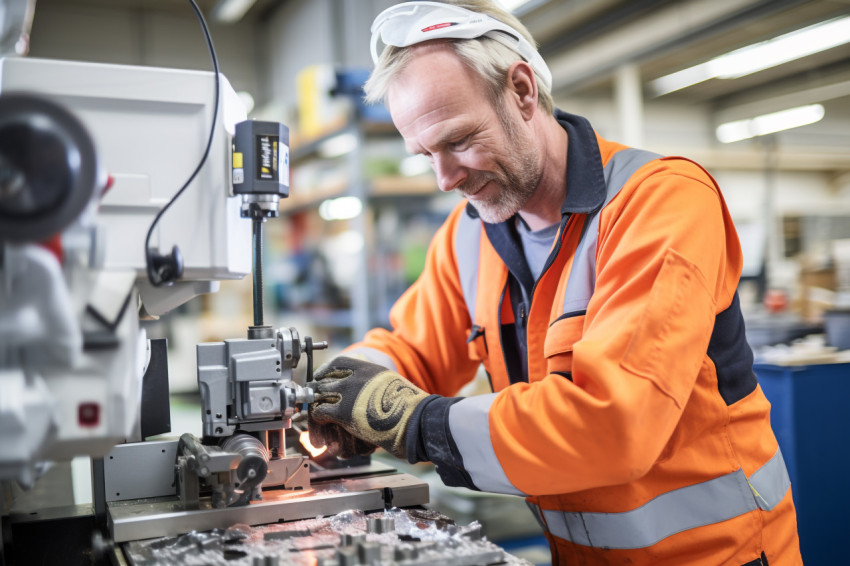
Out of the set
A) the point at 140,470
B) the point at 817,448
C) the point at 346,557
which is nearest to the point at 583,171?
the point at 346,557

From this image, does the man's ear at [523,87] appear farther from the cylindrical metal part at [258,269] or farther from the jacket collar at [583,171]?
the cylindrical metal part at [258,269]

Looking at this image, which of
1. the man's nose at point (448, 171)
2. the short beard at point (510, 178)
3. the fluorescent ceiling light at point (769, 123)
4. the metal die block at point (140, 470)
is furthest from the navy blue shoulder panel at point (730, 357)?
the fluorescent ceiling light at point (769, 123)

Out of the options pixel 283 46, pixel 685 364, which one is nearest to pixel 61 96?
pixel 685 364

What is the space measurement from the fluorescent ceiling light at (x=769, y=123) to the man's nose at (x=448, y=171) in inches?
240

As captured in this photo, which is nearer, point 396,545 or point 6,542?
point 396,545

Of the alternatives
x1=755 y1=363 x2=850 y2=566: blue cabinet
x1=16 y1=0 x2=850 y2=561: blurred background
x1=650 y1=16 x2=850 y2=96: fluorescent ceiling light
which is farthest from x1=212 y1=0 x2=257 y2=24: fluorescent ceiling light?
x1=755 y1=363 x2=850 y2=566: blue cabinet

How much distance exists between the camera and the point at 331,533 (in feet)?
3.65

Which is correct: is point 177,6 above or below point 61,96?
above

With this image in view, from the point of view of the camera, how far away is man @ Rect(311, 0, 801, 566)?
1065mm

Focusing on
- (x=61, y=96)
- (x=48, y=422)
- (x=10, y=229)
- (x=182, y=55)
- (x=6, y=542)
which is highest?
(x=182, y=55)

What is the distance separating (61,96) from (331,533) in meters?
0.77

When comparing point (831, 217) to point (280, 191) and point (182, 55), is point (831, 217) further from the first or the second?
point (182, 55)

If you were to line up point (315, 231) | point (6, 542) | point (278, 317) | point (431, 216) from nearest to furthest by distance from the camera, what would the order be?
point (6, 542) < point (431, 216) < point (315, 231) < point (278, 317)

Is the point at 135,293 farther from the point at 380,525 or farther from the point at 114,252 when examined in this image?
the point at 380,525
